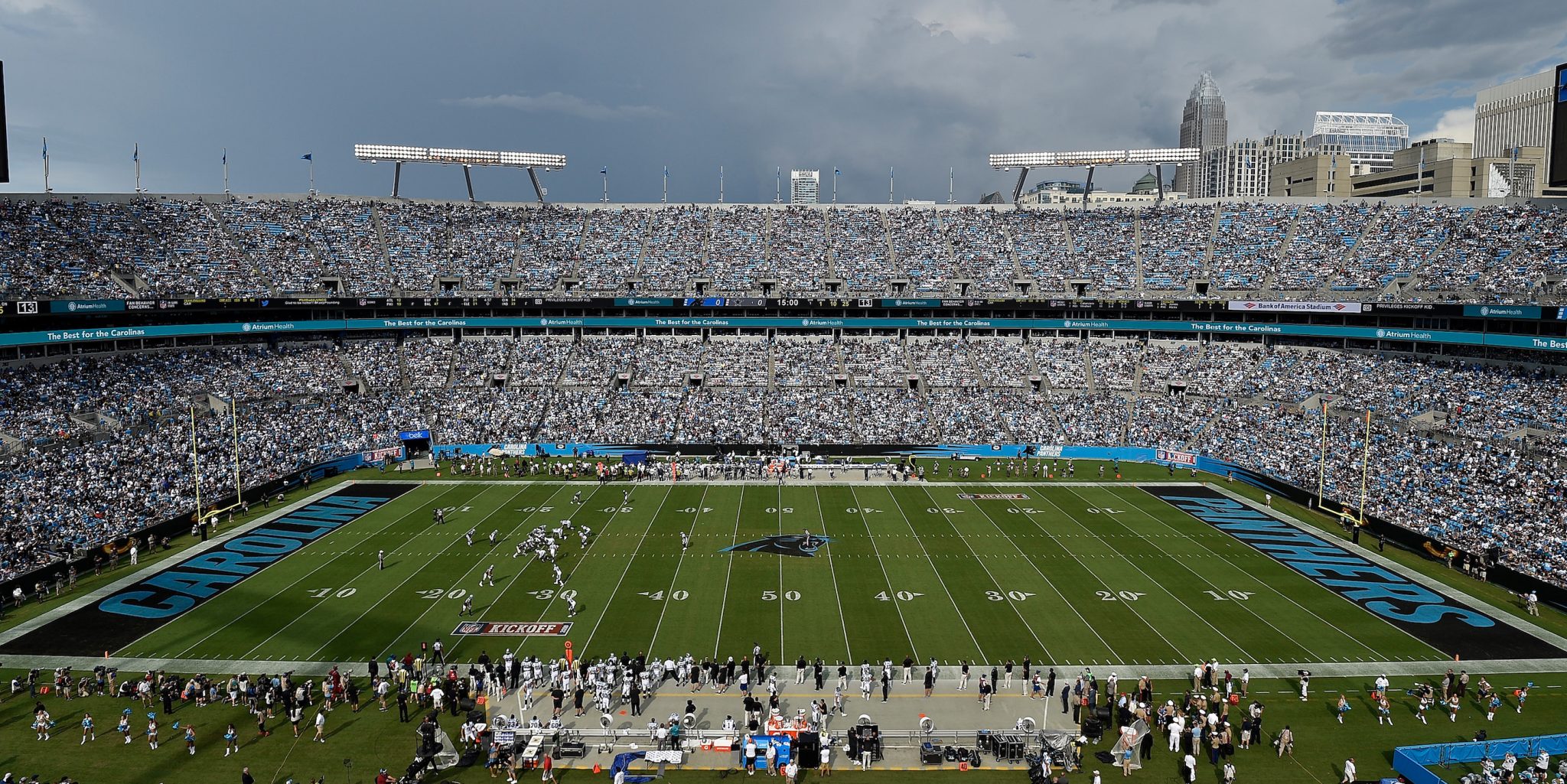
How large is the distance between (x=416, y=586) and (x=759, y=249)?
156 feet

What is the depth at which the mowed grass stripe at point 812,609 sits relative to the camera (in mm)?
23781

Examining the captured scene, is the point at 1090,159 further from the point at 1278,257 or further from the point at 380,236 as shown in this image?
the point at 380,236

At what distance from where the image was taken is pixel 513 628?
25.2 meters

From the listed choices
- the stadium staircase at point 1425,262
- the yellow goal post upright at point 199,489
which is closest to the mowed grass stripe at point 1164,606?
the stadium staircase at point 1425,262

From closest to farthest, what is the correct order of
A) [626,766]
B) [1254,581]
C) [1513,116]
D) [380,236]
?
[626,766] → [1254,581] → [380,236] → [1513,116]

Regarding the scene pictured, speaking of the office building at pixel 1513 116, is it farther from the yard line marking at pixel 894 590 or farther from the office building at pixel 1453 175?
the yard line marking at pixel 894 590

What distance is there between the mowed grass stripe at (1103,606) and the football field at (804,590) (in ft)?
0.32

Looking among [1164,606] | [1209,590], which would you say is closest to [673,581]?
[1164,606]

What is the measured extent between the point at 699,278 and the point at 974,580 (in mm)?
42538

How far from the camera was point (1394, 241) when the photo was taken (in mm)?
58125

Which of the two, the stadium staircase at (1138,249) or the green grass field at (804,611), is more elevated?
the stadium staircase at (1138,249)

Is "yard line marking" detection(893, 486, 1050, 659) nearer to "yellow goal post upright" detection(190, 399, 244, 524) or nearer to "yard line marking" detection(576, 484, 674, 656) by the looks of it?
"yard line marking" detection(576, 484, 674, 656)

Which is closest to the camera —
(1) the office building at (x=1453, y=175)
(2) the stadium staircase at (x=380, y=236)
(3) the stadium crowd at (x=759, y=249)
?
(3) the stadium crowd at (x=759, y=249)

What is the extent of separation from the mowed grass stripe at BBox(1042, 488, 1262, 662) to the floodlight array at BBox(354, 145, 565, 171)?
62440 millimetres
